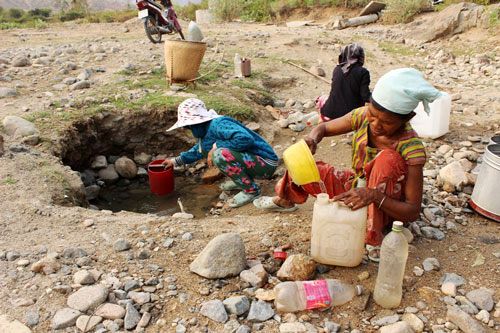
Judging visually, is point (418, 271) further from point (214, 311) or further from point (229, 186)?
point (229, 186)

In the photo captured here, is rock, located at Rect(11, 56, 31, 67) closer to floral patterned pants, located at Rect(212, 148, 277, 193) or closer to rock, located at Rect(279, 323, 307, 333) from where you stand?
floral patterned pants, located at Rect(212, 148, 277, 193)

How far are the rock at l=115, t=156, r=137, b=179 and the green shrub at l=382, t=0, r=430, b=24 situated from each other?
9.53m

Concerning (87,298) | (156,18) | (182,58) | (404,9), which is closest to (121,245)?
(87,298)

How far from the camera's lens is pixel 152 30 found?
8359 mm

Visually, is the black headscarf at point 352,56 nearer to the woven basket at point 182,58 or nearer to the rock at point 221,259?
the woven basket at point 182,58

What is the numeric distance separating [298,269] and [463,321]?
2.71ft

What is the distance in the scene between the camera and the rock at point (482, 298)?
212cm

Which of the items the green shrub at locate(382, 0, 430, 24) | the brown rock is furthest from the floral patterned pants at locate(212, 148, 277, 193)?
the green shrub at locate(382, 0, 430, 24)

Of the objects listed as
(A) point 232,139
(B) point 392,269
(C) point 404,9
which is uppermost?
(C) point 404,9

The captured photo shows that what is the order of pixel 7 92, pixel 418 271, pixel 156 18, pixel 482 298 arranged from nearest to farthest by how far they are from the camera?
pixel 482 298 → pixel 418 271 → pixel 7 92 → pixel 156 18

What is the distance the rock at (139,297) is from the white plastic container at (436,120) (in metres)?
3.37

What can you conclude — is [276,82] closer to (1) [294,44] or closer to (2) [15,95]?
(1) [294,44]

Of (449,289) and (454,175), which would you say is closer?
(449,289)

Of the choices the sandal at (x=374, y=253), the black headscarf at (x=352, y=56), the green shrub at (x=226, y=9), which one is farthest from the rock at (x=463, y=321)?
the green shrub at (x=226, y=9)
